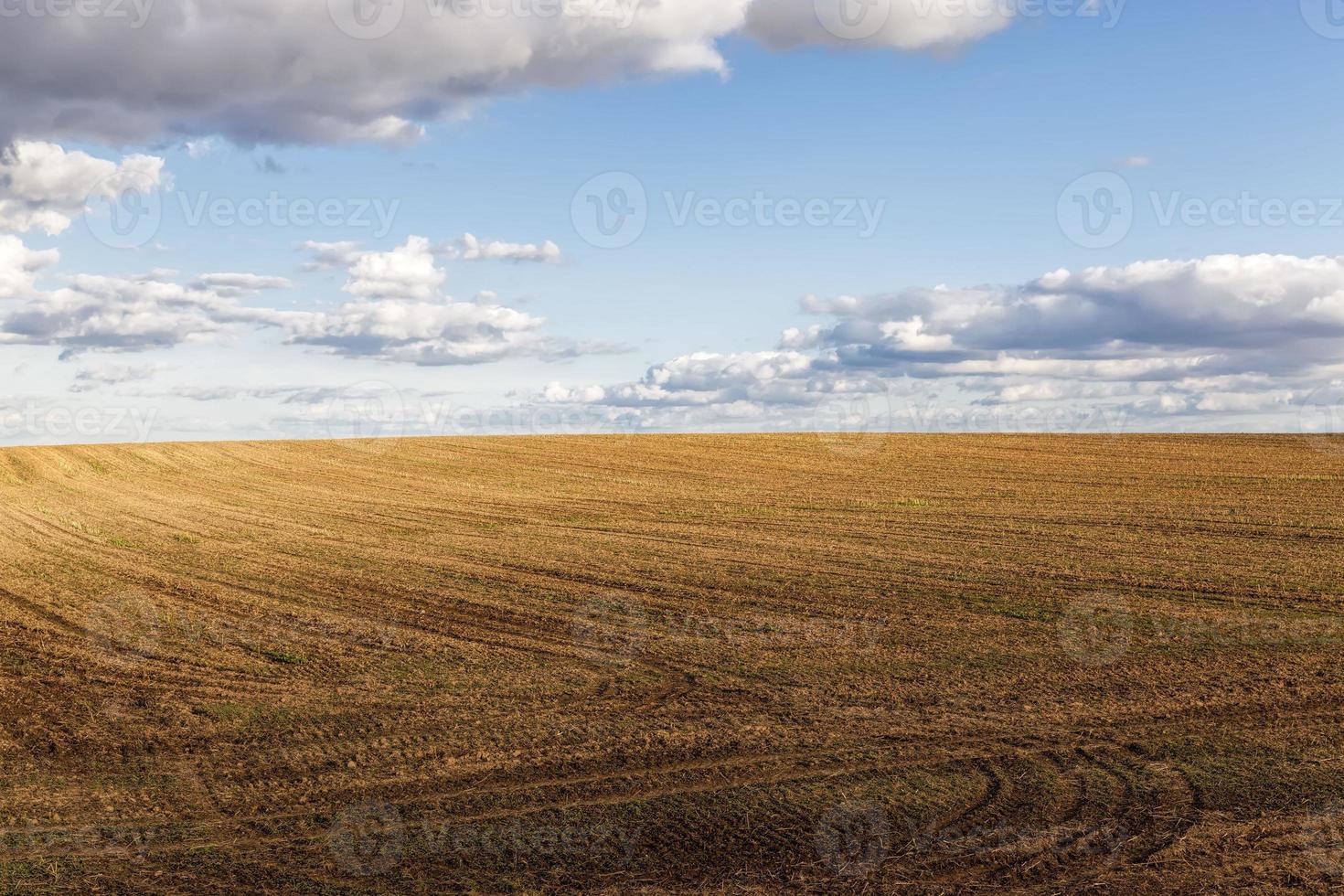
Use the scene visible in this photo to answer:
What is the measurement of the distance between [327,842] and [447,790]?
3.70ft

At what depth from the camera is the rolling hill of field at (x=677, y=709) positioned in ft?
23.1

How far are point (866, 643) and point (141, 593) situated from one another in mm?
11996

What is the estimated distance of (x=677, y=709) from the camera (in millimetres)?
10430

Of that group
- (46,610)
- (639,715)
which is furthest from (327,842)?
(46,610)

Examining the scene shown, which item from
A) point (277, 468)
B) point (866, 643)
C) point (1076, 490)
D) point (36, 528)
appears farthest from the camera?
point (277, 468)

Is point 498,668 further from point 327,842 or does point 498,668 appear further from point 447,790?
point 327,842

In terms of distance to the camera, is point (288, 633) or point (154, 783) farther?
point (288, 633)

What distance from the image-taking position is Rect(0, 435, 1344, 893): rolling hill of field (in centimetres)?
705

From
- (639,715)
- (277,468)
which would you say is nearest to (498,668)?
(639,715)

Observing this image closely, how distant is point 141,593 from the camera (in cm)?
1750

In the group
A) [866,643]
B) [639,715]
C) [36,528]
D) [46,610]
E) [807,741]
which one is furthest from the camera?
[36,528]

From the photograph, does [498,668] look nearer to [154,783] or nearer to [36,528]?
[154,783]

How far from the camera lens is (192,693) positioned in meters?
11.2

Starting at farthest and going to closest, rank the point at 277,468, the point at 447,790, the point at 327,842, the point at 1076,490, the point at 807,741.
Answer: the point at 277,468
the point at 1076,490
the point at 807,741
the point at 447,790
the point at 327,842
